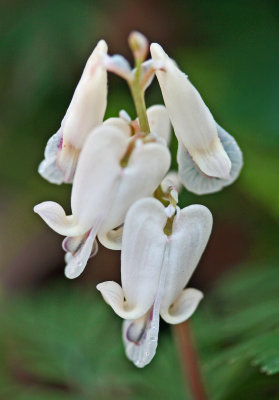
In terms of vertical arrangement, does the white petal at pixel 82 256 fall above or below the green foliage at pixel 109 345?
above

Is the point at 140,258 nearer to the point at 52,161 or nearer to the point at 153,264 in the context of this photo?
the point at 153,264

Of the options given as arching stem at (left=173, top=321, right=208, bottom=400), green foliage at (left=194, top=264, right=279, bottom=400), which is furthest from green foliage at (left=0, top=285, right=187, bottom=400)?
arching stem at (left=173, top=321, right=208, bottom=400)

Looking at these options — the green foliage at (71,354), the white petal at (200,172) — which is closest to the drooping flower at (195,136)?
the white petal at (200,172)

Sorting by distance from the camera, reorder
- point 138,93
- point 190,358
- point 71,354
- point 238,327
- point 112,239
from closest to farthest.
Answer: point 138,93 → point 112,239 → point 190,358 → point 238,327 → point 71,354

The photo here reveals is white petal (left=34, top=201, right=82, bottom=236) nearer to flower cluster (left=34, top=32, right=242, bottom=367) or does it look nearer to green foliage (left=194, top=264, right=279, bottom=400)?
flower cluster (left=34, top=32, right=242, bottom=367)

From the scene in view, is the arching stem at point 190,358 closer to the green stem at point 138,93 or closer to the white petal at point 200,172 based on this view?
the white petal at point 200,172

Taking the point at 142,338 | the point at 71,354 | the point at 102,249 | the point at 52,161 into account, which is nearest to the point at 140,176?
the point at 52,161

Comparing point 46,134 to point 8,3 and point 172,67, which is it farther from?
point 172,67
